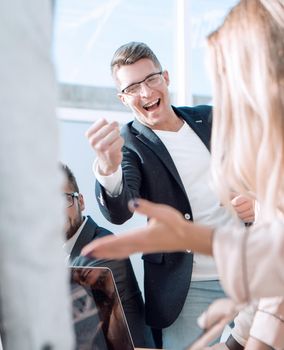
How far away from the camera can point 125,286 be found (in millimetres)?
1512

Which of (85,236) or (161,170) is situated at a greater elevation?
(161,170)

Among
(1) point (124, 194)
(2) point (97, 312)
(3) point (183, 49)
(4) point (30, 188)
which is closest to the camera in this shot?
(4) point (30, 188)

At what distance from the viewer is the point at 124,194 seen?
132cm

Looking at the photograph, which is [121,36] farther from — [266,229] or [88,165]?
[266,229]

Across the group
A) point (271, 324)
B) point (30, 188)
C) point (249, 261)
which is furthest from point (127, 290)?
point (30, 188)

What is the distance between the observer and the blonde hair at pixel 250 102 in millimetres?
643

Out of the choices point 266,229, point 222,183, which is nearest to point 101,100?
point 222,183

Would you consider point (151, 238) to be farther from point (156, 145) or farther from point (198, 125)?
point (198, 125)

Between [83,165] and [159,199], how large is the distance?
0.62 meters

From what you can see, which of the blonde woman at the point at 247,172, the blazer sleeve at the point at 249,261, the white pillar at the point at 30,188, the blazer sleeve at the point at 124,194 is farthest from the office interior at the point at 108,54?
the white pillar at the point at 30,188

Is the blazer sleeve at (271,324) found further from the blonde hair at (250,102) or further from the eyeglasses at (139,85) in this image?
the eyeglasses at (139,85)

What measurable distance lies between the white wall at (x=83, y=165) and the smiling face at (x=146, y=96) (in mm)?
462

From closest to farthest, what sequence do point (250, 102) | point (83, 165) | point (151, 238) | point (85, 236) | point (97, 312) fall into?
point (151, 238) < point (250, 102) < point (97, 312) < point (85, 236) < point (83, 165)

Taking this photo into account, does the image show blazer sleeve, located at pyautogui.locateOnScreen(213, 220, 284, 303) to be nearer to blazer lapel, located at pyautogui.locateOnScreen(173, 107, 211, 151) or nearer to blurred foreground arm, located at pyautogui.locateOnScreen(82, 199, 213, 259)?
blurred foreground arm, located at pyautogui.locateOnScreen(82, 199, 213, 259)
